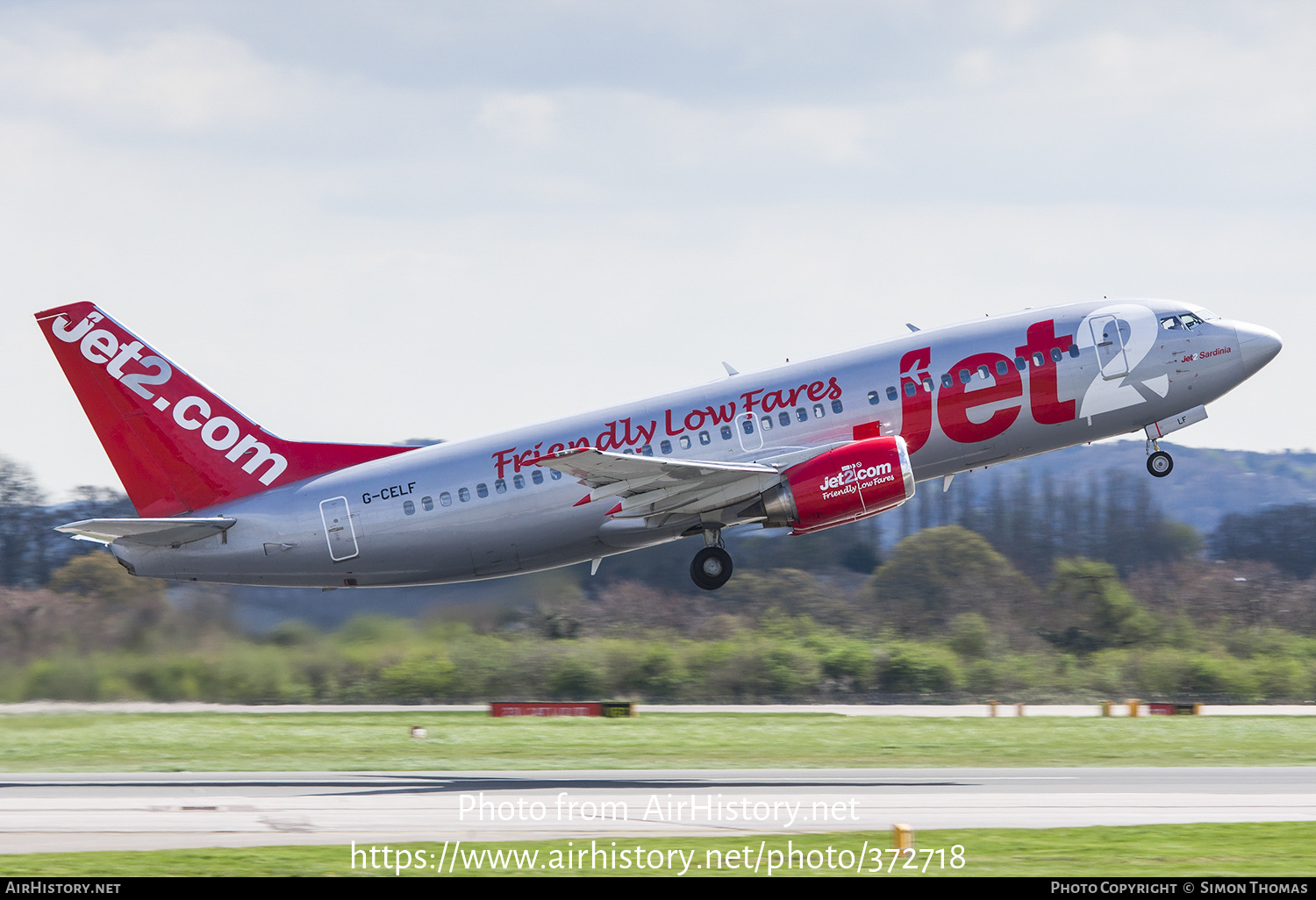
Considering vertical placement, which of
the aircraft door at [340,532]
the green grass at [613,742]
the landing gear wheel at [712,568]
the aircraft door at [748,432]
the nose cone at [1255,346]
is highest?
the nose cone at [1255,346]

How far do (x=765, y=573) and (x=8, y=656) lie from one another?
31.1m

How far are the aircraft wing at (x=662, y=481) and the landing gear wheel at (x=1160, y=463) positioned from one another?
921 cm

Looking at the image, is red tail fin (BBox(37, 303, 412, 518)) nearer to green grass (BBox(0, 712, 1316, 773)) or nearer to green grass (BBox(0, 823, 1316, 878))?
green grass (BBox(0, 712, 1316, 773))

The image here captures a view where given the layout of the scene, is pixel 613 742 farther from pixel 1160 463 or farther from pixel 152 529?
pixel 1160 463

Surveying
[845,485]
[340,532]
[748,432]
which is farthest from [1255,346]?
[340,532]

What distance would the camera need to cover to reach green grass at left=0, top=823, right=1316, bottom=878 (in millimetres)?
20312

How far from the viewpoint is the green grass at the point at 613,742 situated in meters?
37.4

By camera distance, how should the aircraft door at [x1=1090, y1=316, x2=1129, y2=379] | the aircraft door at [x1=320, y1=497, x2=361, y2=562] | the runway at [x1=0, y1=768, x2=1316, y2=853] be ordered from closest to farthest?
the runway at [x1=0, y1=768, x2=1316, y2=853] → the aircraft door at [x1=1090, y1=316, x2=1129, y2=379] → the aircraft door at [x1=320, y1=497, x2=361, y2=562]

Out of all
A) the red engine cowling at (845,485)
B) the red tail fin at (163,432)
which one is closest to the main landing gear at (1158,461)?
the red engine cowling at (845,485)

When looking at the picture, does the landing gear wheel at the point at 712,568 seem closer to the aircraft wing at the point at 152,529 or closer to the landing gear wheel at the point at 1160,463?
the landing gear wheel at the point at 1160,463

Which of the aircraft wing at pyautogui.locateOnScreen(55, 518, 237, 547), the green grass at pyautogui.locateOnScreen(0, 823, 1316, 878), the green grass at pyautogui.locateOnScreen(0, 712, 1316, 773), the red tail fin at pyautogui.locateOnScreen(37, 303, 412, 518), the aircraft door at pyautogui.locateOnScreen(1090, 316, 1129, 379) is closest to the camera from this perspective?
the green grass at pyautogui.locateOnScreen(0, 823, 1316, 878)

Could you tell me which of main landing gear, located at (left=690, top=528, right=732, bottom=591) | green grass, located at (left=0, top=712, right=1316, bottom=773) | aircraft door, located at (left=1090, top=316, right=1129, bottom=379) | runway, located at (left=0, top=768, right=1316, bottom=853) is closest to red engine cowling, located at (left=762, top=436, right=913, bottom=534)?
main landing gear, located at (left=690, top=528, right=732, bottom=591)

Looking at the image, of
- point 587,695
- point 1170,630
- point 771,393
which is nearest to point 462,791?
point 771,393

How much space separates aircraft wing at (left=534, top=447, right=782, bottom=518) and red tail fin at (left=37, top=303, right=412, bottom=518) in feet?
19.2
